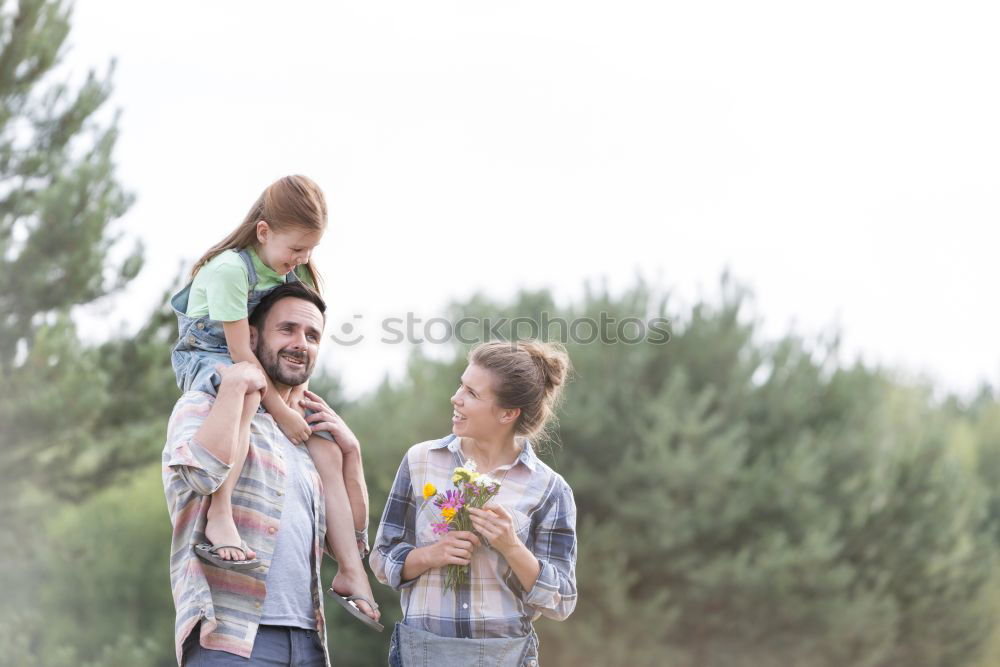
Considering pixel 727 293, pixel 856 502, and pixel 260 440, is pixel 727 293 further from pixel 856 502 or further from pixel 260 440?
pixel 260 440

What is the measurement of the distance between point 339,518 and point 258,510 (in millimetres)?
365

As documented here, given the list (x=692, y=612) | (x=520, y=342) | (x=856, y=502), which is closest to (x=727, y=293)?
(x=856, y=502)

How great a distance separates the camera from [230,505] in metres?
3.06

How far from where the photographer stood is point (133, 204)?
14.5 metres

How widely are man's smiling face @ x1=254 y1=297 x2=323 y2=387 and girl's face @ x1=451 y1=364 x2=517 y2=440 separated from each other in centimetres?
49

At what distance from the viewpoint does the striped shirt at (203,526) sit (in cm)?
295

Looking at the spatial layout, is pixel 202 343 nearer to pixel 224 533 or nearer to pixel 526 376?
pixel 224 533

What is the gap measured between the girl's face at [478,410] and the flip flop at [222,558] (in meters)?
0.80

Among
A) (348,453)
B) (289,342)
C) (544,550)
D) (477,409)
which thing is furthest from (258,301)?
(544,550)

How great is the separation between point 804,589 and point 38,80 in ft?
45.3
